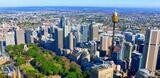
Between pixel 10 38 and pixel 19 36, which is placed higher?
pixel 19 36

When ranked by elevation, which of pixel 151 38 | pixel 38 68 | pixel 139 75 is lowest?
pixel 38 68

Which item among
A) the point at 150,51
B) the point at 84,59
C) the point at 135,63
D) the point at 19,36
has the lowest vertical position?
the point at 84,59

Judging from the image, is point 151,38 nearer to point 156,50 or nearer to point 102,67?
point 156,50

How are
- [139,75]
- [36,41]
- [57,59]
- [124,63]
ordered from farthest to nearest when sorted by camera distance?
[36,41] → [57,59] → [124,63] → [139,75]

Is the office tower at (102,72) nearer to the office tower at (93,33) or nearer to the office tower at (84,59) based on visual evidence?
the office tower at (84,59)

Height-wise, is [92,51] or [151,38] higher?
[151,38]

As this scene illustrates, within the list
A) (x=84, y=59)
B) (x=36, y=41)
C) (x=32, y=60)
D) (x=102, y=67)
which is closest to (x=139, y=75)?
(x=102, y=67)

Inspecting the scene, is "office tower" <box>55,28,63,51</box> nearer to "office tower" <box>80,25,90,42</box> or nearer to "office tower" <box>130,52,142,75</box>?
"office tower" <box>80,25,90,42</box>

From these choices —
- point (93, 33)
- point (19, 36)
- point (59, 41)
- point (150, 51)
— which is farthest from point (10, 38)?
point (150, 51)

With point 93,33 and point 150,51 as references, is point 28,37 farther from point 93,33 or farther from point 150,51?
A: point 150,51
